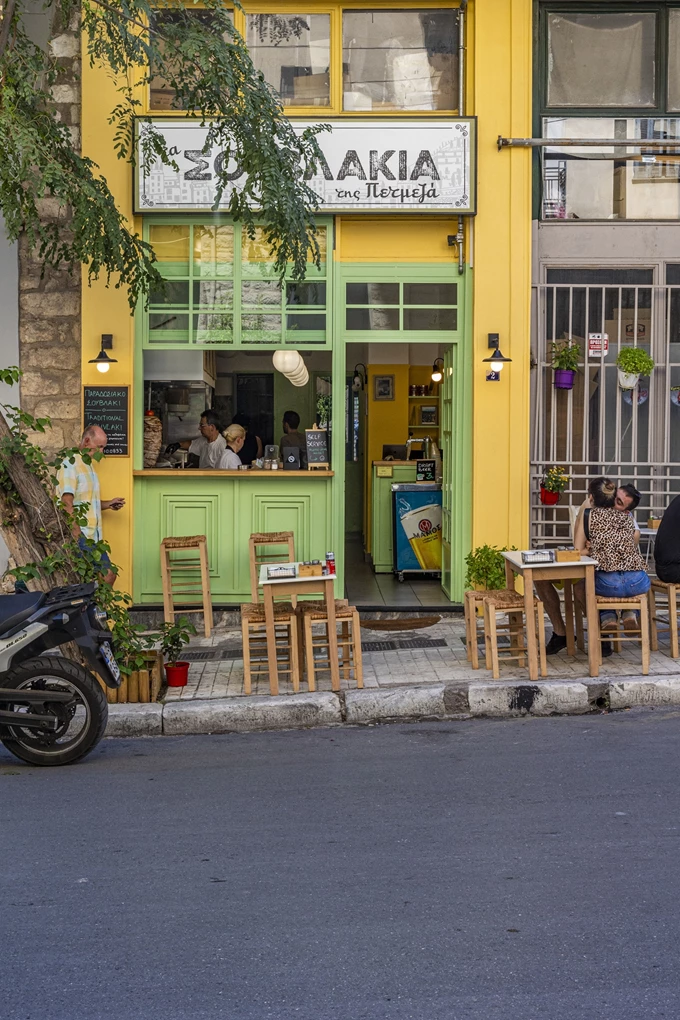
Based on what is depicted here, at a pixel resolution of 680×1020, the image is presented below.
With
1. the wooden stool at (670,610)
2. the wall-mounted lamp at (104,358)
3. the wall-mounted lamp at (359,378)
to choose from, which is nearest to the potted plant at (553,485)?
the wooden stool at (670,610)

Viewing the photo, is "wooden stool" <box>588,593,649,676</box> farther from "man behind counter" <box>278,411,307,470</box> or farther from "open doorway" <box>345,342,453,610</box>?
"man behind counter" <box>278,411,307,470</box>

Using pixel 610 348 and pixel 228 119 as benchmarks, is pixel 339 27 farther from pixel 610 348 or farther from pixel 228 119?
pixel 610 348

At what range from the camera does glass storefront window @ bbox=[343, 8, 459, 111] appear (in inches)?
428

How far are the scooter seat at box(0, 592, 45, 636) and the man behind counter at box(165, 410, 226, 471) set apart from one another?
15.1 ft

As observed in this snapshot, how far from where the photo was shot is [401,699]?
7852 millimetres

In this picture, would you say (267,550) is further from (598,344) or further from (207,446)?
(598,344)

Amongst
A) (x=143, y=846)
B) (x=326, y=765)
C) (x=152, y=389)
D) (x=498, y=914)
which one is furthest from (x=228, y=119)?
(x=498, y=914)

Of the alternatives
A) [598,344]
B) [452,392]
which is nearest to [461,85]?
[598,344]

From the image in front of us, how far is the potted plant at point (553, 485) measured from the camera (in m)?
10.9

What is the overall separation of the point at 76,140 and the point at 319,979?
8.90 metres

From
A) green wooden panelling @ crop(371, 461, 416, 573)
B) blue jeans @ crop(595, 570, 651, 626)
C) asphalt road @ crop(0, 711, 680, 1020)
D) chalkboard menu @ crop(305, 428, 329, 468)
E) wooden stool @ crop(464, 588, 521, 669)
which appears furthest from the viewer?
green wooden panelling @ crop(371, 461, 416, 573)

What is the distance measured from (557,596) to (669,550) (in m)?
0.93

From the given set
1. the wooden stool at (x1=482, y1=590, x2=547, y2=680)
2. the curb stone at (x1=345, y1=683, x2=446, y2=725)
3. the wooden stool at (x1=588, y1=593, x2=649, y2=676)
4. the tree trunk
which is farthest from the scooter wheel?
the wooden stool at (x1=588, y1=593, x2=649, y2=676)

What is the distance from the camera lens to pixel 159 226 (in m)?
10.9
